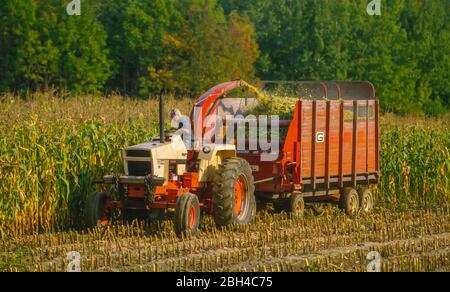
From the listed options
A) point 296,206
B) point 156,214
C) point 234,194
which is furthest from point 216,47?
point 156,214

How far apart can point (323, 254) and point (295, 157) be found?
356cm

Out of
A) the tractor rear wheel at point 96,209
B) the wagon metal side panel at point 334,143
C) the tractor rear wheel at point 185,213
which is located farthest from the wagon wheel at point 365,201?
the tractor rear wheel at point 96,209

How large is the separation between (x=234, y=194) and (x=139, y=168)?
167 centimetres

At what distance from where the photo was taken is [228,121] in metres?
16.9

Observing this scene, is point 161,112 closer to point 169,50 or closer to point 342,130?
point 342,130

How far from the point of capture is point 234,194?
1519 centimetres

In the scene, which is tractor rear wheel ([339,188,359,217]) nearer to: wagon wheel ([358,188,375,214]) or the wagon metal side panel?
the wagon metal side panel

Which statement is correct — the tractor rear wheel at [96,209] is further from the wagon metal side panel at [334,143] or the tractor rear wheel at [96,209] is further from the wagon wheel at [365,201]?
the wagon wheel at [365,201]

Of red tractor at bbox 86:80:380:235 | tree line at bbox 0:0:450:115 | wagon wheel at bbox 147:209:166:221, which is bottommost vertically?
wagon wheel at bbox 147:209:166:221

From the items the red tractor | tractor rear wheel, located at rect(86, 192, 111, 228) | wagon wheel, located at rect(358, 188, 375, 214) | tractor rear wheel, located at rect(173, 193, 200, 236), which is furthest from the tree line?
tractor rear wheel, located at rect(173, 193, 200, 236)

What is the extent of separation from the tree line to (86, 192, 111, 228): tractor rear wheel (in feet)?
72.6

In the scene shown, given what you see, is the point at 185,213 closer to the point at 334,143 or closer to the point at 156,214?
the point at 156,214

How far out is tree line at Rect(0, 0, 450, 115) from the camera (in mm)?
46125

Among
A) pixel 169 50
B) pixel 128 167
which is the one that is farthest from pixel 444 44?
pixel 128 167
